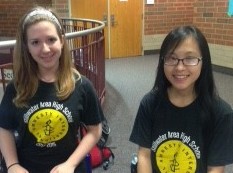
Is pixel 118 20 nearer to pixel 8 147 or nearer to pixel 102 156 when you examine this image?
pixel 102 156

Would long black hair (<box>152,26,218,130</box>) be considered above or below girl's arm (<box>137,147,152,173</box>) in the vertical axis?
above

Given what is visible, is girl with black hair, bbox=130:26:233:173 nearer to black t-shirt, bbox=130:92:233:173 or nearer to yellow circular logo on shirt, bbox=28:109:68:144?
black t-shirt, bbox=130:92:233:173

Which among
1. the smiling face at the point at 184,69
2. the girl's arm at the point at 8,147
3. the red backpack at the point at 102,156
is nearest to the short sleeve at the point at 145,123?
the smiling face at the point at 184,69

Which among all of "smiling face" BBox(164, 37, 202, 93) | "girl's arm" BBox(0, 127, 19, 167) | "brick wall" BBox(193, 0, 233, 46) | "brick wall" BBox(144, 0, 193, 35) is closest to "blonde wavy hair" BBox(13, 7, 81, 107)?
"girl's arm" BBox(0, 127, 19, 167)

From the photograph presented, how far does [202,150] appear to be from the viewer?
4.65 ft

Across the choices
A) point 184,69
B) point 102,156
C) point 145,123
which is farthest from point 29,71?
point 102,156

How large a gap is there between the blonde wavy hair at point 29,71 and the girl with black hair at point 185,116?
16.3 inches

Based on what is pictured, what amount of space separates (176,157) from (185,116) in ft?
0.66

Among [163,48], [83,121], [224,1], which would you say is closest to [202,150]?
[163,48]

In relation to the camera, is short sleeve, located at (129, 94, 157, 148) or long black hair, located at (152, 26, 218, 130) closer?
long black hair, located at (152, 26, 218, 130)

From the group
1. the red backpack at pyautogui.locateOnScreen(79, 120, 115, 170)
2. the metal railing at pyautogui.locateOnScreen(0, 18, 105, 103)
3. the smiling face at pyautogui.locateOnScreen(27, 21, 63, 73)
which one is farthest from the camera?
the metal railing at pyautogui.locateOnScreen(0, 18, 105, 103)

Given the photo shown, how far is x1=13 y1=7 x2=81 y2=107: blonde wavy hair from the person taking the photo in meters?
1.50

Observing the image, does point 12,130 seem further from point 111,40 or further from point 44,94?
point 111,40

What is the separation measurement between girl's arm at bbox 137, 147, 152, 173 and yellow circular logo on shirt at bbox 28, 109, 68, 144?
40cm
